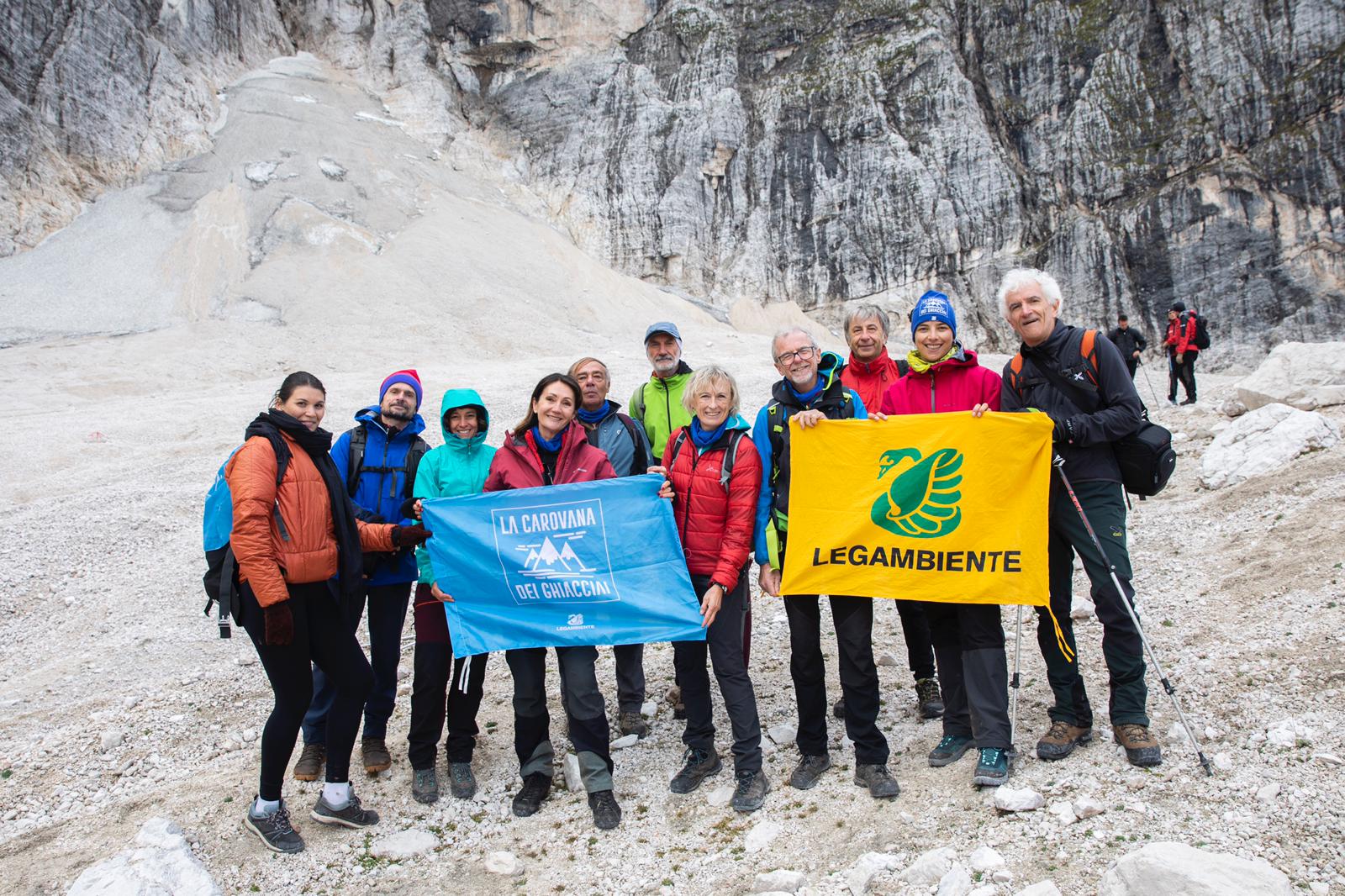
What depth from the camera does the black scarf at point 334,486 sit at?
4.55m

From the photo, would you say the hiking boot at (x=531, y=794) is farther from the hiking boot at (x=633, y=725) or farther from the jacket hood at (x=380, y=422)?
the jacket hood at (x=380, y=422)

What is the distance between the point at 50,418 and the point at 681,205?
40.0 meters

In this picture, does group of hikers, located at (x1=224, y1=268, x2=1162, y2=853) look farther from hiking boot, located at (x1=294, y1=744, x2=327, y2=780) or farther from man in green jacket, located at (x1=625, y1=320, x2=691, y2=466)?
man in green jacket, located at (x1=625, y1=320, x2=691, y2=466)

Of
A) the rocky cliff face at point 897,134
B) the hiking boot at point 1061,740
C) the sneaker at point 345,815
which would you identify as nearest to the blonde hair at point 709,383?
the hiking boot at point 1061,740

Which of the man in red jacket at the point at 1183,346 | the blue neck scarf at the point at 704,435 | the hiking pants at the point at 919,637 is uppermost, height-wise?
the man in red jacket at the point at 1183,346

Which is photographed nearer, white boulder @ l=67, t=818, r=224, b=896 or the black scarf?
white boulder @ l=67, t=818, r=224, b=896

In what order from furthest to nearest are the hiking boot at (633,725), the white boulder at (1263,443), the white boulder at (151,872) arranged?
1. the white boulder at (1263,443)
2. the hiking boot at (633,725)
3. the white boulder at (151,872)

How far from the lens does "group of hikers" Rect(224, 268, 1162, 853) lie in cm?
445

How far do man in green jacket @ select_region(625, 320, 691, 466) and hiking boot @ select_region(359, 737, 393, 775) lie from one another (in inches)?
114

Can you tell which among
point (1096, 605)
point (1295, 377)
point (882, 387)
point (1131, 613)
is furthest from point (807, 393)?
point (1295, 377)

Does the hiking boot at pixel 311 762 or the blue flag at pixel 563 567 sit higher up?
the blue flag at pixel 563 567

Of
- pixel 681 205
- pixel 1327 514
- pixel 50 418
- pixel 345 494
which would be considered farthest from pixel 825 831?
pixel 681 205

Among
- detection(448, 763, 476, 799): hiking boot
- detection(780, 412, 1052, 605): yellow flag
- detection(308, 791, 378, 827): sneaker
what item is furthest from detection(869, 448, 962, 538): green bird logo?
detection(308, 791, 378, 827): sneaker

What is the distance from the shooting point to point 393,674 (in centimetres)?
564
